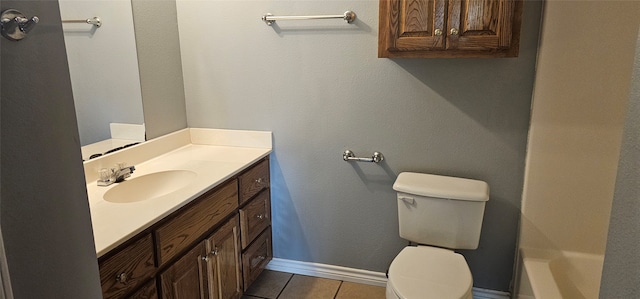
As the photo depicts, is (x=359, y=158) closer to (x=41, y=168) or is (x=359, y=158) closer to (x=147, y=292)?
(x=147, y=292)

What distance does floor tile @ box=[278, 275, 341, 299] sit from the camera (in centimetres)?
239

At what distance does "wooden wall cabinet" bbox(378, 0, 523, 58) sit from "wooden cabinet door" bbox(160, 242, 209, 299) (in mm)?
1223

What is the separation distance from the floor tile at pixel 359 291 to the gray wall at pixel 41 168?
5.81ft

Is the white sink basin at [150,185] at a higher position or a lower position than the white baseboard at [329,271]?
higher

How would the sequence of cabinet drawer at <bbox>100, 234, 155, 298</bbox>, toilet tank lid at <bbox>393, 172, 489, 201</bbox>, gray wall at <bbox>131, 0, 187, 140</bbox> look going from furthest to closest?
gray wall at <bbox>131, 0, 187, 140</bbox> → toilet tank lid at <bbox>393, 172, 489, 201</bbox> → cabinet drawer at <bbox>100, 234, 155, 298</bbox>

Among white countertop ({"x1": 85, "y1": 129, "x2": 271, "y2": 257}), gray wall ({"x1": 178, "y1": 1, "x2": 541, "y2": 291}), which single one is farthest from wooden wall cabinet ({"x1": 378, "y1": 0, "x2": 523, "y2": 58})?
white countertop ({"x1": 85, "y1": 129, "x2": 271, "y2": 257})

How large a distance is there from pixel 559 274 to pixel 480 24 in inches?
41.1

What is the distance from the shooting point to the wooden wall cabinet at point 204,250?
4.58 feet

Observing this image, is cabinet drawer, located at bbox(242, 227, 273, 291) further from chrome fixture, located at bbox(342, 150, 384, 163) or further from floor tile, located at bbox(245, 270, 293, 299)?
chrome fixture, located at bbox(342, 150, 384, 163)

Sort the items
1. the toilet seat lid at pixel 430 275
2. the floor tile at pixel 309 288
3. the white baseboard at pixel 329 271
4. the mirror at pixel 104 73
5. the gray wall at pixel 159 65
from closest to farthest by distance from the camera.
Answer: the toilet seat lid at pixel 430 275
the mirror at pixel 104 73
the gray wall at pixel 159 65
the floor tile at pixel 309 288
the white baseboard at pixel 329 271

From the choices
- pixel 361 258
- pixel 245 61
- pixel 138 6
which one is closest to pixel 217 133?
pixel 245 61

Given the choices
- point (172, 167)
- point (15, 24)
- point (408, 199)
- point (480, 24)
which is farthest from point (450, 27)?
point (15, 24)

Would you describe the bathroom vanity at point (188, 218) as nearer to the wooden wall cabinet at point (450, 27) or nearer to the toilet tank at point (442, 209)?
the toilet tank at point (442, 209)

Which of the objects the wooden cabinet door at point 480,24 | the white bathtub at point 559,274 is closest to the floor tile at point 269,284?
the white bathtub at point 559,274
